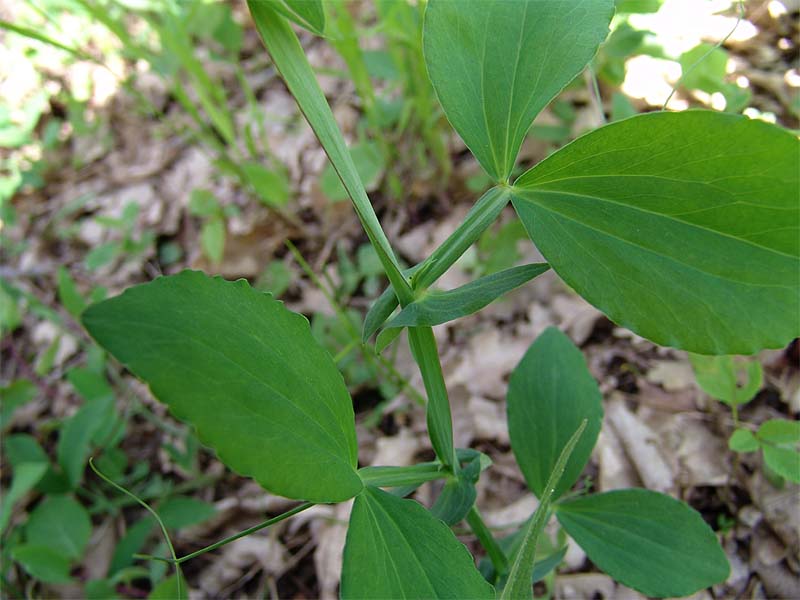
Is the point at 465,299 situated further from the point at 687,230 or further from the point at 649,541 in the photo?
the point at 649,541

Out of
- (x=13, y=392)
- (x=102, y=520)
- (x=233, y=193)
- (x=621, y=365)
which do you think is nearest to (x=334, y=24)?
(x=233, y=193)

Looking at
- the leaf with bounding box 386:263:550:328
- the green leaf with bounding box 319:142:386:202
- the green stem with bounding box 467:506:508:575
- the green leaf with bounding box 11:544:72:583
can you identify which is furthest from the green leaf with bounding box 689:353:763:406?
the green leaf with bounding box 11:544:72:583

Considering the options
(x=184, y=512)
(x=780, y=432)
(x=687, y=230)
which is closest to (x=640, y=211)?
(x=687, y=230)

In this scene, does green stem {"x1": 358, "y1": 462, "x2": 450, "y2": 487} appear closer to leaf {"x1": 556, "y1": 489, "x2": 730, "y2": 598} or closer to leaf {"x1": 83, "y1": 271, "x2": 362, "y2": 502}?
leaf {"x1": 83, "y1": 271, "x2": 362, "y2": 502}

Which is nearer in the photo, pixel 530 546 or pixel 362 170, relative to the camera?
pixel 530 546

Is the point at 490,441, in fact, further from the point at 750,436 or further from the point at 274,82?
the point at 274,82

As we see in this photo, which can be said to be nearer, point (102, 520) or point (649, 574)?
point (649, 574)
